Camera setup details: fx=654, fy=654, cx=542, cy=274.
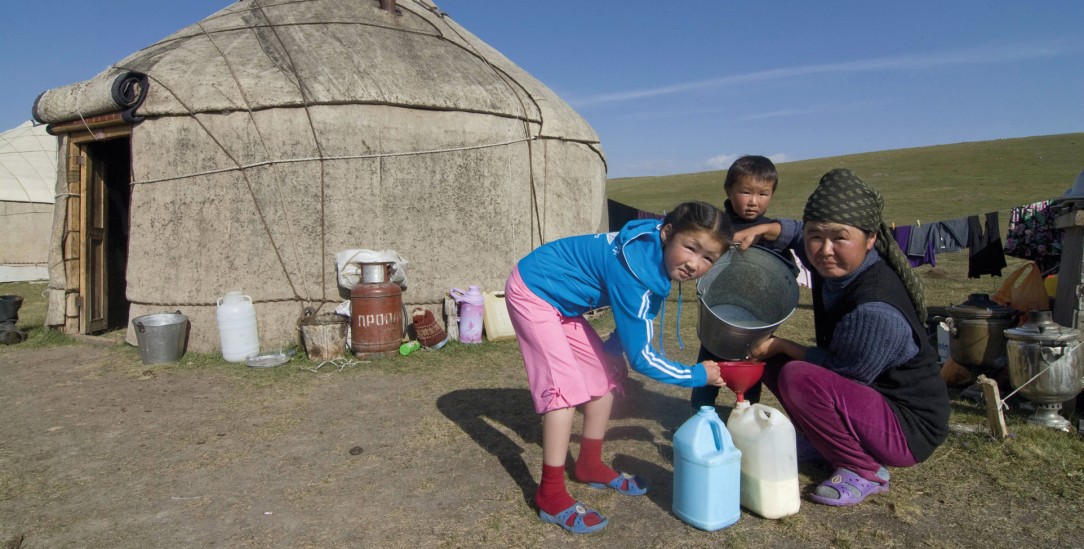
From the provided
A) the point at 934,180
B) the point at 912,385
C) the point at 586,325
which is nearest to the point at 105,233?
Result: the point at 586,325

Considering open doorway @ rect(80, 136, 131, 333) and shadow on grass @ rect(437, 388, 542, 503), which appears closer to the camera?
shadow on grass @ rect(437, 388, 542, 503)

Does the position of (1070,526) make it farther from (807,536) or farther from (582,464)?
(582,464)

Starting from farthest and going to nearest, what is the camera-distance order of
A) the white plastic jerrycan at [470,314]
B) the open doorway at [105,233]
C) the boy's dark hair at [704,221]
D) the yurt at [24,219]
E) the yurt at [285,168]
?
the yurt at [24,219]
the open doorway at [105,233]
the white plastic jerrycan at [470,314]
the yurt at [285,168]
the boy's dark hair at [704,221]

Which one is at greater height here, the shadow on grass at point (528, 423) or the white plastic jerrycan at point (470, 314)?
the white plastic jerrycan at point (470, 314)

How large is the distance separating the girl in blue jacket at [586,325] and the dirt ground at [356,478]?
0.15 metres

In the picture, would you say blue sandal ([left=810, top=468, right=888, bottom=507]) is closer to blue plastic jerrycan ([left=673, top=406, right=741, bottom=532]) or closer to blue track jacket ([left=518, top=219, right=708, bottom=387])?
blue plastic jerrycan ([left=673, top=406, right=741, bottom=532])

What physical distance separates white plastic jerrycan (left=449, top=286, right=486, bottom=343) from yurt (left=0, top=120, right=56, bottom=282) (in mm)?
9946

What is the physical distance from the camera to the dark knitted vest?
8.09ft

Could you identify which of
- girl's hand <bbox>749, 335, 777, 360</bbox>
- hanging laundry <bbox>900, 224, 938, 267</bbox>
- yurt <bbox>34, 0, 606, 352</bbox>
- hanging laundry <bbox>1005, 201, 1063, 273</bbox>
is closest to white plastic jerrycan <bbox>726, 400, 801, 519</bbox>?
girl's hand <bbox>749, 335, 777, 360</bbox>

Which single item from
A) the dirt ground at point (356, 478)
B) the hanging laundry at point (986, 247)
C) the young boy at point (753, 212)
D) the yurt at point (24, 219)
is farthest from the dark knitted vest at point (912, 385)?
the yurt at point (24, 219)

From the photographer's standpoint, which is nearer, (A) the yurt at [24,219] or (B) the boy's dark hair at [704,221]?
(B) the boy's dark hair at [704,221]

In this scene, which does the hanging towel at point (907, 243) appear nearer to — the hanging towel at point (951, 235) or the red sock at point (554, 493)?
the hanging towel at point (951, 235)

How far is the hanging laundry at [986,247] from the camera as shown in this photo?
7.36 m

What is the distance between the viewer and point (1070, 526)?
2.45 m
